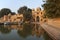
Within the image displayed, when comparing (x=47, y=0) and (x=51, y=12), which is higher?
(x=47, y=0)

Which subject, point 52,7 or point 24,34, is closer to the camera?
point 24,34

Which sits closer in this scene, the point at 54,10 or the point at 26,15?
the point at 54,10

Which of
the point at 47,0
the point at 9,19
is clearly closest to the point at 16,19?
the point at 9,19

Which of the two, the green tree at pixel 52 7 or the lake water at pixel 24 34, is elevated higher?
the green tree at pixel 52 7

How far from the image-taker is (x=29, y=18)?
82938 millimetres

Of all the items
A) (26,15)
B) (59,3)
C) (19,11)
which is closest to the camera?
(59,3)

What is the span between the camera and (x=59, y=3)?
30.1 metres

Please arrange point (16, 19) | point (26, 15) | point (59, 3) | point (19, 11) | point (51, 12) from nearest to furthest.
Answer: point (59, 3)
point (51, 12)
point (26, 15)
point (16, 19)
point (19, 11)

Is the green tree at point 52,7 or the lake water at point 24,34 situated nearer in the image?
the lake water at point 24,34

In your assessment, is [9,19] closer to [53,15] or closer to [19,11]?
[19,11]

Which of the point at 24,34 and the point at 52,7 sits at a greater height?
the point at 52,7

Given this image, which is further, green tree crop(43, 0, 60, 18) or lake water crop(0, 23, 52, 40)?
green tree crop(43, 0, 60, 18)

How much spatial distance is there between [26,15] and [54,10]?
50.0m

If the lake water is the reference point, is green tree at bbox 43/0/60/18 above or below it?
above
